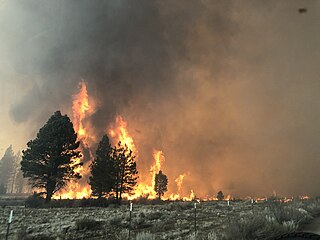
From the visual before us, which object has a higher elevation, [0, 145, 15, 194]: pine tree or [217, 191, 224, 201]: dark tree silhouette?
[0, 145, 15, 194]: pine tree

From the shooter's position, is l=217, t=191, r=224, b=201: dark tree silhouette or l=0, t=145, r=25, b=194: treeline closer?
l=217, t=191, r=224, b=201: dark tree silhouette

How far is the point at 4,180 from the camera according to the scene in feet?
347

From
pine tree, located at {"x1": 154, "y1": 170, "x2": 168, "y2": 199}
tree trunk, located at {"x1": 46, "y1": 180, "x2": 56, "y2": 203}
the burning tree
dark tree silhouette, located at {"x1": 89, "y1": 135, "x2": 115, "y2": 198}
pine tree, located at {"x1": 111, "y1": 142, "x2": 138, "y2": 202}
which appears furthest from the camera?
pine tree, located at {"x1": 154, "y1": 170, "x2": 168, "y2": 199}

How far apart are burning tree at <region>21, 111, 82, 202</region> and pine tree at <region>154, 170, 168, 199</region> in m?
45.7

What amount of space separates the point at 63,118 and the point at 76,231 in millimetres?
25547

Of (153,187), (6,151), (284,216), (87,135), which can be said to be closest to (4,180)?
(6,151)

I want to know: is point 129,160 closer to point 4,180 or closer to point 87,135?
point 87,135

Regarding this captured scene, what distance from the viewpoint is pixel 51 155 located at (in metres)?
37.7

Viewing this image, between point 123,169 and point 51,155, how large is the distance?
16.3m

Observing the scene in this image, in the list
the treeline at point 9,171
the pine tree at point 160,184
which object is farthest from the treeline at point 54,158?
the treeline at point 9,171

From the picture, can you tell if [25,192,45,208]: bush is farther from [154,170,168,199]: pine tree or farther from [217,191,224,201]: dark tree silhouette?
[217,191,224,201]: dark tree silhouette

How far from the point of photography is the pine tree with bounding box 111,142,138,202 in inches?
1920

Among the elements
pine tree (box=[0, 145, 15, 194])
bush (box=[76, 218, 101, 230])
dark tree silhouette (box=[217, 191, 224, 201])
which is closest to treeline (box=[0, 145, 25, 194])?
pine tree (box=[0, 145, 15, 194])

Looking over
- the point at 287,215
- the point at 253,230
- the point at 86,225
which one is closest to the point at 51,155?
the point at 86,225
